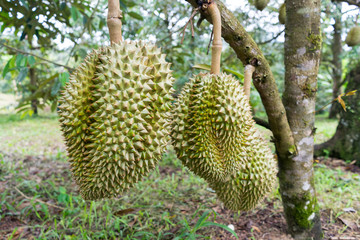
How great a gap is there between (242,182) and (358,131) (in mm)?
3064

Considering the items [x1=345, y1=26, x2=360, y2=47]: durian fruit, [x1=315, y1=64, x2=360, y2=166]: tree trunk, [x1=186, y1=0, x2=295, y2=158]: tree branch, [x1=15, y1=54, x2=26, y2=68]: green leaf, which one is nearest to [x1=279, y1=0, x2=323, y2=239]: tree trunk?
[x1=186, y1=0, x2=295, y2=158]: tree branch

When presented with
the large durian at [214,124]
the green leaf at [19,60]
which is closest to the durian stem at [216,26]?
the large durian at [214,124]

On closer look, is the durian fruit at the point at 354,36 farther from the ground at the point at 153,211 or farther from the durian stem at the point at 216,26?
the durian stem at the point at 216,26

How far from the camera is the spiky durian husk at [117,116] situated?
0.84m

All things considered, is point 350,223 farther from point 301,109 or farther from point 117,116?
point 117,116

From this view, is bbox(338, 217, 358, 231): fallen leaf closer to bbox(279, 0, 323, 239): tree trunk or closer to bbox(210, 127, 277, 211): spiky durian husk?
bbox(279, 0, 323, 239): tree trunk

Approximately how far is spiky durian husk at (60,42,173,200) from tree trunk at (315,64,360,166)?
332 cm

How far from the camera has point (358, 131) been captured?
351 centimetres

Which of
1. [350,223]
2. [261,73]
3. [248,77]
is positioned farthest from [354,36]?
[248,77]

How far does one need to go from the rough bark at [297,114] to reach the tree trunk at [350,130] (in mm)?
2373

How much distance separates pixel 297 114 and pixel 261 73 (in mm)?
403

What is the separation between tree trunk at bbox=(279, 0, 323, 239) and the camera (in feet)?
4.61

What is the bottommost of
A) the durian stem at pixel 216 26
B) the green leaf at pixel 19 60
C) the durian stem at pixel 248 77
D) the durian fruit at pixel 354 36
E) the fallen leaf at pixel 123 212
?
the fallen leaf at pixel 123 212

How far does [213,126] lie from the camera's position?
1.03 metres
